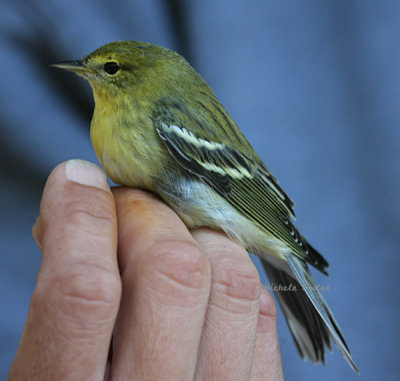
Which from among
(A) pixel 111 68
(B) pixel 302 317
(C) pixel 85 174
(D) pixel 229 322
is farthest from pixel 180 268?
(B) pixel 302 317

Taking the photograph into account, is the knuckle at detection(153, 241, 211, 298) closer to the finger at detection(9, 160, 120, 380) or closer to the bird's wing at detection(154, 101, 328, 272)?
the finger at detection(9, 160, 120, 380)

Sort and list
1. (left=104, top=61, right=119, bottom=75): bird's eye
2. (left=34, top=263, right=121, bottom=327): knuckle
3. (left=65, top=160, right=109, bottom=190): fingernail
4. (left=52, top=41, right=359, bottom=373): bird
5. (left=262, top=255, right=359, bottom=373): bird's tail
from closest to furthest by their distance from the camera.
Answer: (left=34, top=263, right=121, bottom=327): knuckle, (left=65, top=160, right=109, bottom=190): fingernail, (left=52, top=41, right=359, bottom=373): bird, (left=104, top=61, right=119, bottom=75): bird's eye, (left=262, top=255, right=359, bottom=373): bird's tail

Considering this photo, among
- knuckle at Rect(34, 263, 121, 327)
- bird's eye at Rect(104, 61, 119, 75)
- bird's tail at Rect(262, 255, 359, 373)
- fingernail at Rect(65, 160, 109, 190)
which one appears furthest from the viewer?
bird's tail at Rect(262, 255, 359, 373)

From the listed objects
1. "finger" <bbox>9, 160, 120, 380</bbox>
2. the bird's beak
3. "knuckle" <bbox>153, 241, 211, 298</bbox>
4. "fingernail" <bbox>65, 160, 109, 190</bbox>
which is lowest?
"finger" <bbox>9, 160, 120, 380</bbox>

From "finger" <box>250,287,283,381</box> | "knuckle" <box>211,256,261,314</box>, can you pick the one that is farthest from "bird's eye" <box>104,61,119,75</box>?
"finger" <box>250,287,283,381</box>

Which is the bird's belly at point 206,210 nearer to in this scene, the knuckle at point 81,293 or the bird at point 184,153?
the bird at point 184,153

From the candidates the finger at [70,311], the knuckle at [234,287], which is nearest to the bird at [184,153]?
the knuckle at [234,287]

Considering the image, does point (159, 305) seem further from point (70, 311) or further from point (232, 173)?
point (232, 173)

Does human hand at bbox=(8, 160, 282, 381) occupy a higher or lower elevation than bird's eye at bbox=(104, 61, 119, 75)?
lower
